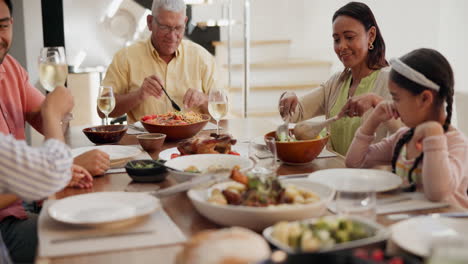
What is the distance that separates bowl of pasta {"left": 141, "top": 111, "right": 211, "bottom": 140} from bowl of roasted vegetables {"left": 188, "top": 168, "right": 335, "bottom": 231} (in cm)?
94

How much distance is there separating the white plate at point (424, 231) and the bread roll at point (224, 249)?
34cm

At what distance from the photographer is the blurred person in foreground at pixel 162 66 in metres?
3.08

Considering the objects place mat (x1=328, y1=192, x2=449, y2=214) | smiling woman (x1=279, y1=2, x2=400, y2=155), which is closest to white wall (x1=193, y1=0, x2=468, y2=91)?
smiling woman (x1=279, y1=2, x2=400, y2=155)

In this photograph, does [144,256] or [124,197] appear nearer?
[144,256]

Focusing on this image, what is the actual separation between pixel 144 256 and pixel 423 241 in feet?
1.85

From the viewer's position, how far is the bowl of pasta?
7.64 feet

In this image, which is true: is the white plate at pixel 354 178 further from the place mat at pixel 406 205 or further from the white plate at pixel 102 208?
the white plate at pixel 102 208

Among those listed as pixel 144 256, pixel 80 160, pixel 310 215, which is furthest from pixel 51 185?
pixel 310 215

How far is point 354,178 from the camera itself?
1.62 metres

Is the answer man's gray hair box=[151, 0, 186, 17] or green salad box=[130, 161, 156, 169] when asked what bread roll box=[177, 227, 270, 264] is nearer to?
green salad box=[130, 161, 156, 169]

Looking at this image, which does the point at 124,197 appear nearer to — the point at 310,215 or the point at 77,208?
the point at 77,208

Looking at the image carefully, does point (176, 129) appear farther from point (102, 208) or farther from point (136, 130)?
point (102, 208)

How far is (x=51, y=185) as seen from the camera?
1291 millimetres

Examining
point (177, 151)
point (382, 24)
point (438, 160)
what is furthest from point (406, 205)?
point (382, 24)
